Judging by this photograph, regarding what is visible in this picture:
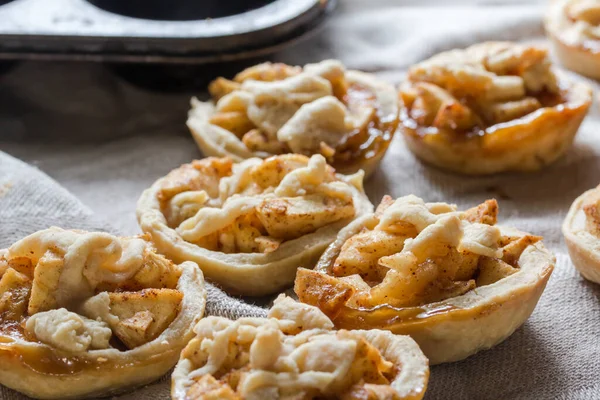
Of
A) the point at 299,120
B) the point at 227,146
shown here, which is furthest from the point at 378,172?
the point at 227,146

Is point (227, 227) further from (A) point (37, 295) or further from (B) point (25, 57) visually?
(B) point (25, 57)

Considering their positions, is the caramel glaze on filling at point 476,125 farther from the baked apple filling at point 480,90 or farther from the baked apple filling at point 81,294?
the baked apple filling at point 81,294

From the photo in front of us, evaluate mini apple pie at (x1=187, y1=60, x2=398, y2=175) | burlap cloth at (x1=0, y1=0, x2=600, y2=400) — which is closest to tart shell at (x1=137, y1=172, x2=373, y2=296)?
burlap cloth at (x1=0, y1=0, x2=600, y2=400)

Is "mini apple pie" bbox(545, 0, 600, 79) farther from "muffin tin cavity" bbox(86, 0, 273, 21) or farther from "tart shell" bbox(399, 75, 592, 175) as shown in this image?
"muffin tin cavity" bbox(86, 0, 273, 21)

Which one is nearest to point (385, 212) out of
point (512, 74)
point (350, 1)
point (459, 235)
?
point (459, 235)

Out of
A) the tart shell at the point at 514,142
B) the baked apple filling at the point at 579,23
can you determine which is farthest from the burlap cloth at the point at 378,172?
the baked apple filling at the point at 579,23

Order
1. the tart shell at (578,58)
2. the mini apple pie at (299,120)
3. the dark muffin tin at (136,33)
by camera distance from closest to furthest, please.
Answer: the mini apple pie at (299,120) → the dark muffin tin at (136,33) → the tart shell at (578,58)
